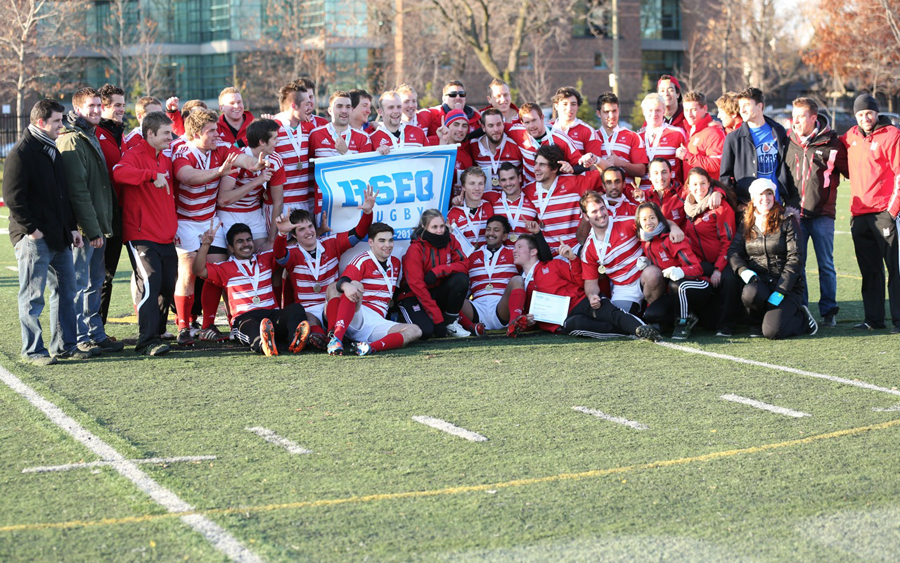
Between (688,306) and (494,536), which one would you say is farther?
(688,306)

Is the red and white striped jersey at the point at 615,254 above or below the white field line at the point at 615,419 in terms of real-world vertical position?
above

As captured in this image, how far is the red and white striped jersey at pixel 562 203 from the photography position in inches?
353

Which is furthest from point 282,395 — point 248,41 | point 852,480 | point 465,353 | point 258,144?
point 248,41

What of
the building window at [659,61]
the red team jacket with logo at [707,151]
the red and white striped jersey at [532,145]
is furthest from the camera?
the building window at [659,61]

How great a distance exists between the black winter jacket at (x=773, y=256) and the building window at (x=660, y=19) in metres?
56.3

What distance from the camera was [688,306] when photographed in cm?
850

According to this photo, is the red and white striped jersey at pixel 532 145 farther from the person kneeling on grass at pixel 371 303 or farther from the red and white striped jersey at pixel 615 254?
the person kneeling on grass at pixel 371 303

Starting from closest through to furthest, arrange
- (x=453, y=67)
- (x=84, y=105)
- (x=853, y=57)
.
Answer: (x=84, y=105)
(x=853, y=57)
(x=453, y=67)

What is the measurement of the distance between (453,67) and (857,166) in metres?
38.4

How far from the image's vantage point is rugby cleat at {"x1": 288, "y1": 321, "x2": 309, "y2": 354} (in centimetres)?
771

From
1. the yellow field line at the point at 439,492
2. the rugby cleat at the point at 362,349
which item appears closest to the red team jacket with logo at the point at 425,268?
the rugby cleat at the point at 362,349

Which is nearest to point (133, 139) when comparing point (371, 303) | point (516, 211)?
point (371, 303)

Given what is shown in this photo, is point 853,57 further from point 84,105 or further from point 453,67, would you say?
point 84,105

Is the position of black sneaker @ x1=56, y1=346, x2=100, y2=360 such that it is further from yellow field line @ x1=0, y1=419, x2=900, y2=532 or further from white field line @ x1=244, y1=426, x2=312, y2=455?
yellow field line @ x1=0, y1=419, x2=900, y2=532
